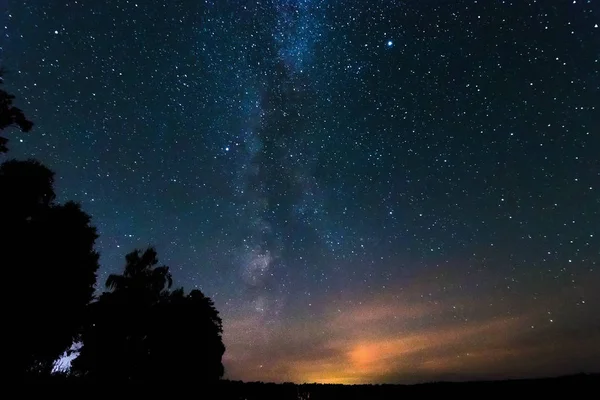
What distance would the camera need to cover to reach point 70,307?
1691cm

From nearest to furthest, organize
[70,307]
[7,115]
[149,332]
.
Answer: [7,115] < [70,307] < [149,332]

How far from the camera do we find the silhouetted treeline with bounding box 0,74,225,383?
594 inches

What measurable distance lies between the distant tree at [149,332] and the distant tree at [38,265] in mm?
2640

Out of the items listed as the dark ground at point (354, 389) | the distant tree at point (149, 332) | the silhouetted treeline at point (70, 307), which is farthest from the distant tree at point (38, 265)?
the dark ground at point (354, 389)

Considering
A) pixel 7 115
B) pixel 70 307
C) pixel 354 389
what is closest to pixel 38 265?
pixel 70 307

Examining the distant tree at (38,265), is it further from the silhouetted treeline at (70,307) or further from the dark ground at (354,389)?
the dark ground at (354,389)

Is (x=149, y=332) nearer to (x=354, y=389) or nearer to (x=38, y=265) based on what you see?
(x=38, y=265)

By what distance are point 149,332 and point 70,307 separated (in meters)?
6.69

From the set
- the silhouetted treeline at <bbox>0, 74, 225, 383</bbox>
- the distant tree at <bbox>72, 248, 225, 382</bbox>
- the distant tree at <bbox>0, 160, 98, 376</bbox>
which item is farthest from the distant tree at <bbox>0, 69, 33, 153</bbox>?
the distant tree at <bbox>72, 248, 225, 382</bbox>

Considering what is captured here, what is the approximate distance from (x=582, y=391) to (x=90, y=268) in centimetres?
1880

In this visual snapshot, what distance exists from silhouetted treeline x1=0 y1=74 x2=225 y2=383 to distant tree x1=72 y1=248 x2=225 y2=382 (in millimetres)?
56

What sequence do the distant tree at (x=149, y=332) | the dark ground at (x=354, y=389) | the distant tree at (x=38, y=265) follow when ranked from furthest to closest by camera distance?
1. the distant tree at (x=149, y=332)
2. the distant tree at (x=38, y=265)
3. the dark ground at (x=354, y=389)

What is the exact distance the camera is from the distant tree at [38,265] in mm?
15070

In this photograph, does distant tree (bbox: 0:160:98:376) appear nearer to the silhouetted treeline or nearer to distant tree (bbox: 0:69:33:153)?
the silhouetted treeline
